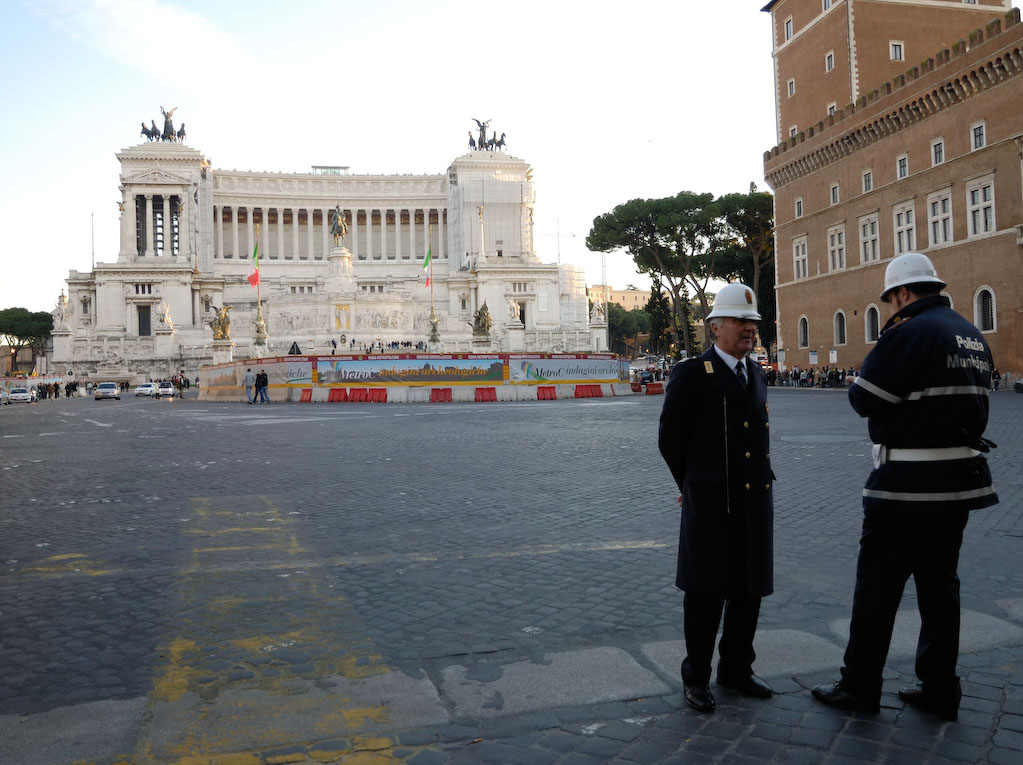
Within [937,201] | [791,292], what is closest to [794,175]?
[791,292]

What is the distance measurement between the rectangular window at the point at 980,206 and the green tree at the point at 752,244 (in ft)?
65.8

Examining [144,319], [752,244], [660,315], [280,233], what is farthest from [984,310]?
[280,233]

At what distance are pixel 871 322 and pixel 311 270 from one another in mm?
66152

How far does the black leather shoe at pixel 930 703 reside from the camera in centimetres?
342

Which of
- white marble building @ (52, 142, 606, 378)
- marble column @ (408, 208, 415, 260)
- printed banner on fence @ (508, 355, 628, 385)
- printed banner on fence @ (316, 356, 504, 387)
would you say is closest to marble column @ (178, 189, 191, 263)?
white marble building @ (52, 142, 606, 378)

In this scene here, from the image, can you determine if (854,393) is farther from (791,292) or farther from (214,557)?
(791,292)

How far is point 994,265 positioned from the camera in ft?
107

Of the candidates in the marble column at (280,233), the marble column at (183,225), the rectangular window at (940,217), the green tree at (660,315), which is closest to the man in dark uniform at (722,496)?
the rectangular window at (940,217)

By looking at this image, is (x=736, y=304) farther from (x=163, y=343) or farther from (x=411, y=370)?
(x=163, y=343)

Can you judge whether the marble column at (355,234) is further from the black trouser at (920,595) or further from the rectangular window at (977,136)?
the black trouser at (920,595)

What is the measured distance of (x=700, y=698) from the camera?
351cm

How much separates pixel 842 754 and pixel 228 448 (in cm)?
1245

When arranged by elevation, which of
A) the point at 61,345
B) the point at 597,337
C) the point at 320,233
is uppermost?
the point at 320,233

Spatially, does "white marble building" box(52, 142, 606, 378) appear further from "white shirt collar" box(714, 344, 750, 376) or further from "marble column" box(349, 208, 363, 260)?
"white shirt collar" box(714, 344, 750, 376)
